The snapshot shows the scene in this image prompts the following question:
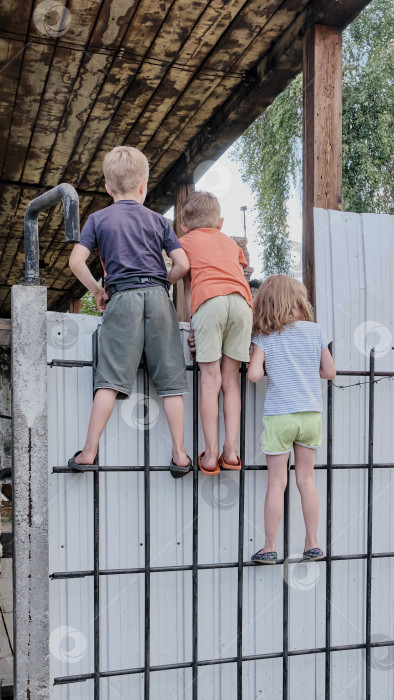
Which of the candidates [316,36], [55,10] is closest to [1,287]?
[55,10]

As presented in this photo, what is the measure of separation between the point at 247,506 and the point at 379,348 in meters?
0.91

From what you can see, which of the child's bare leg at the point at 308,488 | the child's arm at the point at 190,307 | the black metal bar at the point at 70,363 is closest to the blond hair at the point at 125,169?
the child's arm at the point at 190,307

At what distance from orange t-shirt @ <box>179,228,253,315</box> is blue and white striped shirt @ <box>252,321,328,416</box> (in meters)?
0.20

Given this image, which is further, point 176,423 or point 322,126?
point 322,126

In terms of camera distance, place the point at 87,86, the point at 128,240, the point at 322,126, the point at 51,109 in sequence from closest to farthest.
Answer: the point at 128,240 < the point at 322,126 < the point at 87,86 < the point at 51,109

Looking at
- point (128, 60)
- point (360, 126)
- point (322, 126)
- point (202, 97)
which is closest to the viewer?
point (322, 126)

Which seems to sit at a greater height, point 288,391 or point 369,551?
point 288,391

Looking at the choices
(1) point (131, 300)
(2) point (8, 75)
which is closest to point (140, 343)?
(1) point (131, 300)

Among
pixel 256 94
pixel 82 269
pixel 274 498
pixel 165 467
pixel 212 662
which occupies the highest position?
pixel 256 94

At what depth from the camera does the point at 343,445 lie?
9.74 ft

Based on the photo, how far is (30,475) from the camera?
2453mm

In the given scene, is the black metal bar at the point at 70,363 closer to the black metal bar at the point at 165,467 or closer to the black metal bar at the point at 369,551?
the black metal bar at the point at 165,467

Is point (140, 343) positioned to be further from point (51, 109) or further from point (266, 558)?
point (51, 109)

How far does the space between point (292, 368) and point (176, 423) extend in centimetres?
52
